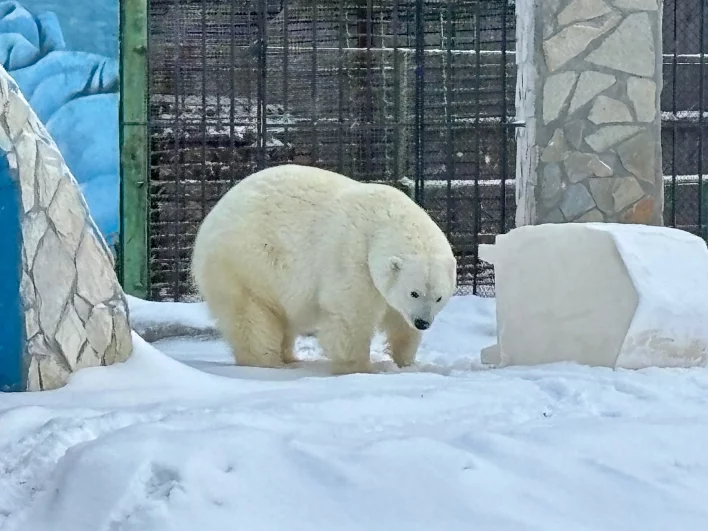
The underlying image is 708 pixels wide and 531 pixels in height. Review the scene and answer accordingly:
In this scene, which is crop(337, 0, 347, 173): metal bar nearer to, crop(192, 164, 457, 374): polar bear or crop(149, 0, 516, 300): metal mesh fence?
crop(149, 0, 516, 300): metal mesh fence

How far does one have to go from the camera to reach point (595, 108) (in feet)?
20.2

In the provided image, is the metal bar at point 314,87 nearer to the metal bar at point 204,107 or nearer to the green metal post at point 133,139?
the metal bar at point 204,107

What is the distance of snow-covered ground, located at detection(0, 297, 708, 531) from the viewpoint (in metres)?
1.92

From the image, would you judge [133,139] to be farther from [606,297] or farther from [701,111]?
[701,111]

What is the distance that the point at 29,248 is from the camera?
10.8 feet

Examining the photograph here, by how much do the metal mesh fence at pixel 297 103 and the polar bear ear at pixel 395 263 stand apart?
2.86 m

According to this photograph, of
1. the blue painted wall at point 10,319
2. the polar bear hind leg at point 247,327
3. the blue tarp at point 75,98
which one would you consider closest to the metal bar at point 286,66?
the blue tarp at point 75,98

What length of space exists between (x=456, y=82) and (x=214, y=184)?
7.70 feet

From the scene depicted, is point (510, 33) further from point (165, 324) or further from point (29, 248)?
point (29, 248)

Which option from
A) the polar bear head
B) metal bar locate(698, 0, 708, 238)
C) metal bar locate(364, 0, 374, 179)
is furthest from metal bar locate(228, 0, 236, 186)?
metal bar locate(698, 0, 708, 238)

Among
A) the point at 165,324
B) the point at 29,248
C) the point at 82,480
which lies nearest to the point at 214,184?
the point at 165,324

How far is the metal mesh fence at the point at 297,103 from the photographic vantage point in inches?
268

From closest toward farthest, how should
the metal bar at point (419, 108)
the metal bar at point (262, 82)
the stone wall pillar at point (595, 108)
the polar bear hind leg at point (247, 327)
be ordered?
the polar bear hind leg at point (247, 327) < the stone wall pillar at point (595, 108) < the metal bar at point (262, 82) < the metal bar at point (419, 108)

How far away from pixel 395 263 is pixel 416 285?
137 millimetres
